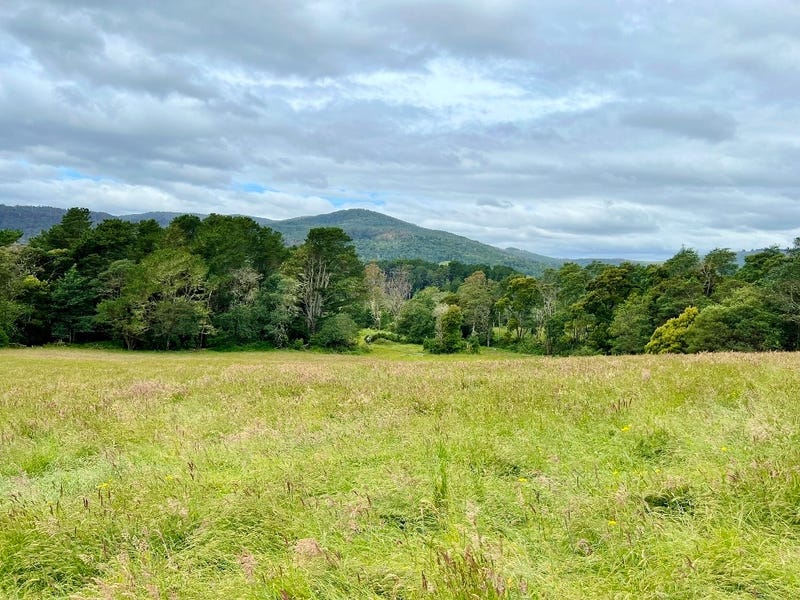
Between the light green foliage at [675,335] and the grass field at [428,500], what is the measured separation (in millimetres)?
52766

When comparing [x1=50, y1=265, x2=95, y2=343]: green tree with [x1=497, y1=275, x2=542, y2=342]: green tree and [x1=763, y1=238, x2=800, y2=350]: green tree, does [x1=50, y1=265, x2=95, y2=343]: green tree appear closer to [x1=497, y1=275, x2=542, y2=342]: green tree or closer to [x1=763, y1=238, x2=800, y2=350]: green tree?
[x1=497, y1=275, x2=542, y2=342]: green tree

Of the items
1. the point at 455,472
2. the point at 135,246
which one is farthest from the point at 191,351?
the point at 455,472

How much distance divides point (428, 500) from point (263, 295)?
71.5m

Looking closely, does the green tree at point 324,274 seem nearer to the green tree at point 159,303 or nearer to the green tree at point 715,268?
the green tree at point 159,303

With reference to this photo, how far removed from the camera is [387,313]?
120 metres

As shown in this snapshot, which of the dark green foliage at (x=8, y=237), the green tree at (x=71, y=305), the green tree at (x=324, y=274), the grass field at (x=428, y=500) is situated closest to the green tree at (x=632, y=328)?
the green tree at (x=324, y=274)

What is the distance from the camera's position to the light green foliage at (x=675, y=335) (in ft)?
179

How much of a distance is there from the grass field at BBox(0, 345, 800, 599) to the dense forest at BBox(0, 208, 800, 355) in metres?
53.3

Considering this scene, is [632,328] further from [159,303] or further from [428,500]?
[428,500]

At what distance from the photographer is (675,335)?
55.5 meters

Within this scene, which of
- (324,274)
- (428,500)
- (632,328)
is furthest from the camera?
(324,274)

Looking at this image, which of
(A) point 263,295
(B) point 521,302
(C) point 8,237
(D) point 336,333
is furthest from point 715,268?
(C) point 8,237

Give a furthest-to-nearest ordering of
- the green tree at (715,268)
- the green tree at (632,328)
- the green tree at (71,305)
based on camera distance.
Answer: the green tree at (715,268)
the green tree at (632,328)
the green tree at (71,305)

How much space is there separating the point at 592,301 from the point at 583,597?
284 ft
